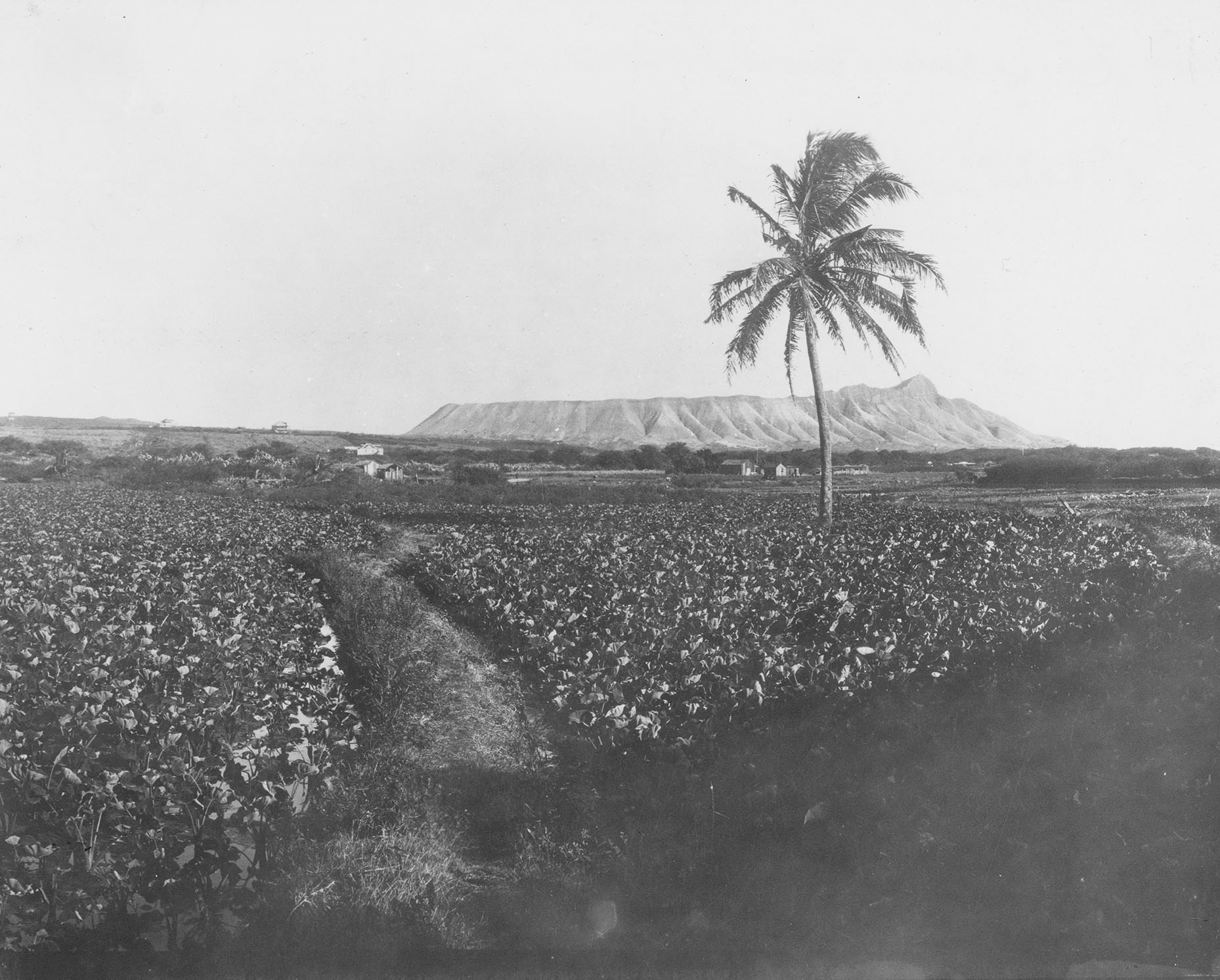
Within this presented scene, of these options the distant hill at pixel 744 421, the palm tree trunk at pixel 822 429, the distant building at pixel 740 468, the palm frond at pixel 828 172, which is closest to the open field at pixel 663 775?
the palm tree trunk at pixel 822 429

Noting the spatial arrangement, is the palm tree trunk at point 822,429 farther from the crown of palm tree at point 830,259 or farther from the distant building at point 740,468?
the distant building at point 740,468

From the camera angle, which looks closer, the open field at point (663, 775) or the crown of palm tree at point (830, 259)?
the open field at point (663, 775)

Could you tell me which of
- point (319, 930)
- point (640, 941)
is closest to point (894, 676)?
point (640, 941)

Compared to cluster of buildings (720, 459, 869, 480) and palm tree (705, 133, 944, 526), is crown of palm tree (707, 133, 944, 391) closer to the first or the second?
palm tree (705, 133, 944, 526)

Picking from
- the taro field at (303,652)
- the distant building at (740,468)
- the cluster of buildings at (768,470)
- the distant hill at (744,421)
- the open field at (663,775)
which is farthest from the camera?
the distant hill at (744,421)

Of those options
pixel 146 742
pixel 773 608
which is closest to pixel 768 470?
pixel 773 608
